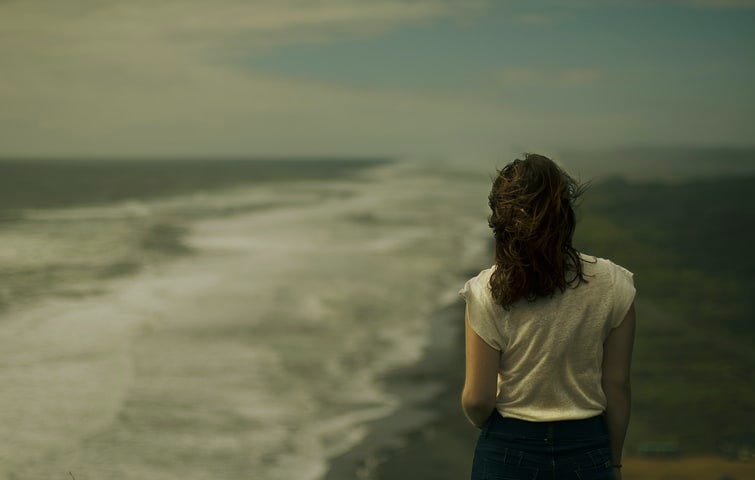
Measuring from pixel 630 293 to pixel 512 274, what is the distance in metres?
0.32

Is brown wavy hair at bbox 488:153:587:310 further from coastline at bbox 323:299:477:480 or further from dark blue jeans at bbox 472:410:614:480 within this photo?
coastline at bbox 323:299:477:480

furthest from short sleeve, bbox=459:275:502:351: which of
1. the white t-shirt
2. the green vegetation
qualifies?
the green vegetation

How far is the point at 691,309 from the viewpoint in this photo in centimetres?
1548

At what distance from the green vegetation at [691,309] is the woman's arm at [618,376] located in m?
5.94

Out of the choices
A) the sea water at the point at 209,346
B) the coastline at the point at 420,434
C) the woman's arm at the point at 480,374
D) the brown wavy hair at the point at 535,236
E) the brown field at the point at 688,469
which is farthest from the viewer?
the sea water at the point at 209,346

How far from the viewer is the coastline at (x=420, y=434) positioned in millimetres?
7742

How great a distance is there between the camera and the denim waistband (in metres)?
2.40

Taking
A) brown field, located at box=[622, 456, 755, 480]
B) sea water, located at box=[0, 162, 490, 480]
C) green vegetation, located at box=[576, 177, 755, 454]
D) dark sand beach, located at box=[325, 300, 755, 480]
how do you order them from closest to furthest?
brown field, located at box=[622, 456, 755, 480] < dark sand beach, located at box=[325, 300, 755, 480] < sea water, located at box=[0, 162, 490, 480] < green vegetation, located at box=[576, 177, 755, 454]

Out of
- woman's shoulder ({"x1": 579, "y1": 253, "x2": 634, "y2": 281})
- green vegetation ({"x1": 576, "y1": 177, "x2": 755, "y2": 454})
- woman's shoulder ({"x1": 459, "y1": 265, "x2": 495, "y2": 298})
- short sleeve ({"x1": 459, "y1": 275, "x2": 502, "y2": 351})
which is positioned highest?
woman's shoulder ({"x1": 579, "y1": 253, "x2": 634, "y2": 281})

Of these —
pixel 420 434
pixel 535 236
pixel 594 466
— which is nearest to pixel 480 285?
pixel 535 236

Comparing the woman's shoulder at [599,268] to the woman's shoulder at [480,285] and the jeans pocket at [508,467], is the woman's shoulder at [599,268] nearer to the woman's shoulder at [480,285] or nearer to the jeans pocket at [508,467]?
the woman's shoulder at [480,285]

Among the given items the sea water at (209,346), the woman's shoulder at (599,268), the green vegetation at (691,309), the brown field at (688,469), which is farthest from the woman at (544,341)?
the green vegetation at (691,309)

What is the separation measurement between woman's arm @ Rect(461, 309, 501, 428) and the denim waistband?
0.06 meters

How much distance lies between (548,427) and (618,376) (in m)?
0.24
